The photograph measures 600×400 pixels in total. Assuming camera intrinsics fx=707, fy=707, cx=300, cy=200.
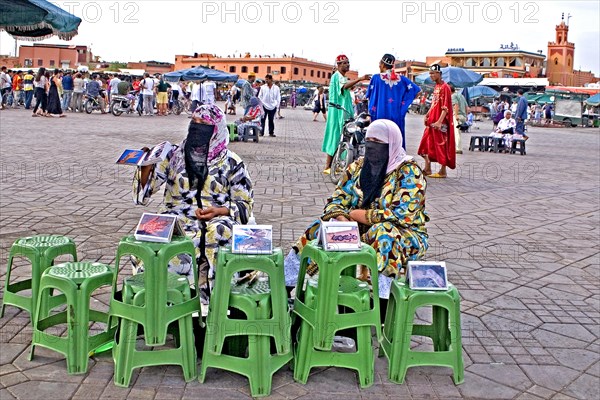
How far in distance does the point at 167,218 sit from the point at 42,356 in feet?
3.27

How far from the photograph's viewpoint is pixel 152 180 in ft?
14.0

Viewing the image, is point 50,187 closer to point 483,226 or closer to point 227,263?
point 483,226

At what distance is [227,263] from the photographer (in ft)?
11.0

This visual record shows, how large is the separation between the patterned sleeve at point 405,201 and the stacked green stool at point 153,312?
1.26 metres

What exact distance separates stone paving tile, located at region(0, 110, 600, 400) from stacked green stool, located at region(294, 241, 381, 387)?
106mm

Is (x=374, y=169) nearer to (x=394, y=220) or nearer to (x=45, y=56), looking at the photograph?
(x=394, y=220)

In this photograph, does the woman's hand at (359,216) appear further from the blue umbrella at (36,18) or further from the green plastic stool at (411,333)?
the blue umbrella at (36,18)

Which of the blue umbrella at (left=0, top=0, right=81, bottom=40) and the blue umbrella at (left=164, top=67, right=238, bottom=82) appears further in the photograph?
the blue umbrella at (left=164, top=67, right=238, bottom=82)

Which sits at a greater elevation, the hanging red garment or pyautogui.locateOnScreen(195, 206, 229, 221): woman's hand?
the hanging red garment

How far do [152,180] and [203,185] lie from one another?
0.31 m

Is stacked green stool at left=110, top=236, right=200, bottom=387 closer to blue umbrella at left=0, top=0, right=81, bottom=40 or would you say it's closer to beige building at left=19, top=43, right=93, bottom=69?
blue umbrella at left=0, top=0, right=81, bottom=40

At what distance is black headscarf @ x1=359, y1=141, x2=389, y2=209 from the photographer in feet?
14.1

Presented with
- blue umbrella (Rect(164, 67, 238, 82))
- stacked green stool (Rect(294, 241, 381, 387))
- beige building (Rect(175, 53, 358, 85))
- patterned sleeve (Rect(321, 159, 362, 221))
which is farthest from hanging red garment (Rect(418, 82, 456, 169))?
Answer: beige building (Rect(175, 53, 358, 85))

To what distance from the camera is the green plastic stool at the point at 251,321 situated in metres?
3.35
